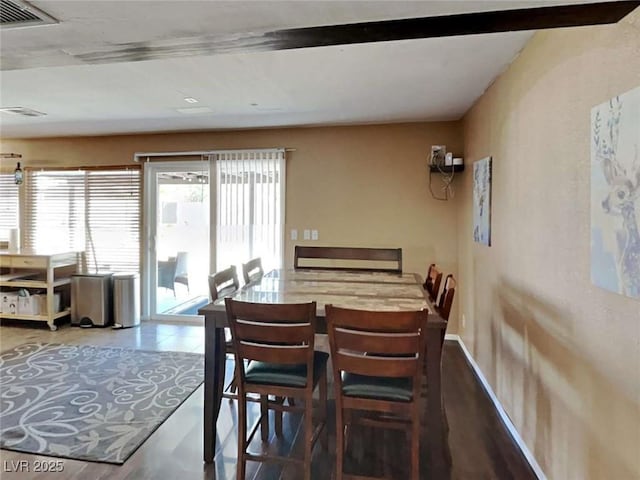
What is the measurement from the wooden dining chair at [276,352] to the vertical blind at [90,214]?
3762 millimetres

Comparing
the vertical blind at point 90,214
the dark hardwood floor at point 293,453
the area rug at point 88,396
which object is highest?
the vertical blind at point 90,214

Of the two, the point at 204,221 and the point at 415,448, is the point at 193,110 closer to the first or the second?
the point at 204,221

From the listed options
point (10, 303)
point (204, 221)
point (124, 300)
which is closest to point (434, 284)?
point (204, 221)

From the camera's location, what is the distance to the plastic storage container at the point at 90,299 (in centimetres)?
480

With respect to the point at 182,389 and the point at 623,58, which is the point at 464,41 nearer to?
the point at 623,58

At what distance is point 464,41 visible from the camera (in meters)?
2.29

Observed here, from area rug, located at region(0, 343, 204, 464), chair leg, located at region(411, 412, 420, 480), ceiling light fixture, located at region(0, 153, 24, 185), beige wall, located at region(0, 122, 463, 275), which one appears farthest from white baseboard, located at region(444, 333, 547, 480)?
ceiling light fixture, located at region(0, 153, 24, 185)

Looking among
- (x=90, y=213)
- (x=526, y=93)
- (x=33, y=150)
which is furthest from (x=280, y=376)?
(x=33, y=150)

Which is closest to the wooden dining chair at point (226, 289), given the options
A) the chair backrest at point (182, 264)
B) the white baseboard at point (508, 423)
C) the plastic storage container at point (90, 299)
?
the white baseboard at point (508, 423)

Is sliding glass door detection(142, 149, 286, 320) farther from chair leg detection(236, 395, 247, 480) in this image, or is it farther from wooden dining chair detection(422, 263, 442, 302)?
chair leg detection(236, 395, 247, 480)

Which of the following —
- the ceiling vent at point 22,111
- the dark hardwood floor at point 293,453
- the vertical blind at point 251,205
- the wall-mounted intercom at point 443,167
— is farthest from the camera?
the vertical blind at point 251,205

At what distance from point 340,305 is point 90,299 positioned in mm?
3932

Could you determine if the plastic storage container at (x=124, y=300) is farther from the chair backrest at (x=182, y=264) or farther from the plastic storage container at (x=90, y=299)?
the chair backrest at (x=182, y=264)

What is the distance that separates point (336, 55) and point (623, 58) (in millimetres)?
1565
